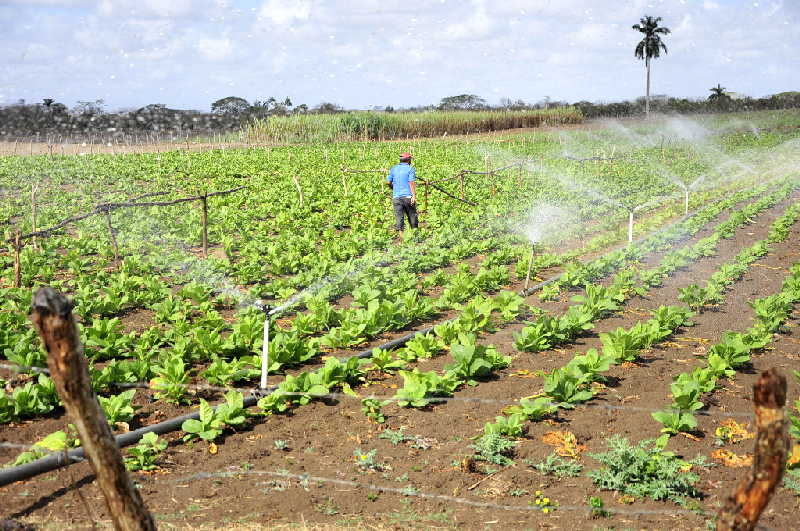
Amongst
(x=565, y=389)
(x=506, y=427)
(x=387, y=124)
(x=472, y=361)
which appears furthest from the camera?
(x=387, y=124)

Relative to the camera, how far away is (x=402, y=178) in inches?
567

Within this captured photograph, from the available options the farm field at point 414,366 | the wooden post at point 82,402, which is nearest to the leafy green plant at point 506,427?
the farm field at point 414,366

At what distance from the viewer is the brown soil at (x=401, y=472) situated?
4168 millimetres

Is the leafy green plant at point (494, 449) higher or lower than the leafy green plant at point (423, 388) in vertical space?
lower

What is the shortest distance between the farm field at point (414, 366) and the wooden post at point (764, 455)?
1496mm

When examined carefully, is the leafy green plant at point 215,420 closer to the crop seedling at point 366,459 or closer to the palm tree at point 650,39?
the crop seedling at point 366,459

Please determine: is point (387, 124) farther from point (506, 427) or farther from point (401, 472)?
point (401, 472)

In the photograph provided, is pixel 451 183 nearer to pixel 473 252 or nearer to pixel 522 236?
pixel 522 236

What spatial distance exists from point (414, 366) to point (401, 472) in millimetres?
2288

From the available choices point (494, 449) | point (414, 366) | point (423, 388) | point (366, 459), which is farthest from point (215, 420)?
point (414, 366)

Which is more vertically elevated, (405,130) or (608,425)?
(405,130)

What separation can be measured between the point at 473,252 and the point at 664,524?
9253 millimetres

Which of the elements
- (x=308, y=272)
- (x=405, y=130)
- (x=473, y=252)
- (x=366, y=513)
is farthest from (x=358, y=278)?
(x=405, y=130)

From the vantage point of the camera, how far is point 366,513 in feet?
13.9
